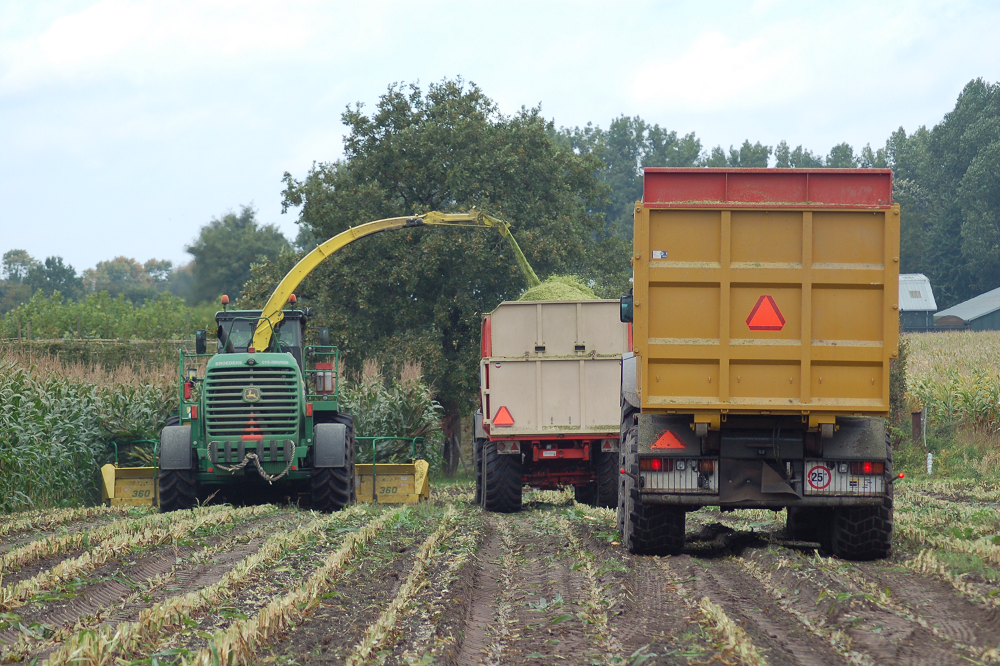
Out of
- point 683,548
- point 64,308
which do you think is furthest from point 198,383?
point 64,308

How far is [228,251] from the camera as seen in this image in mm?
38625

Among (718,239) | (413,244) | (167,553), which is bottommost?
(167,553)

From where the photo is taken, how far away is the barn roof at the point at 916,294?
71.6m

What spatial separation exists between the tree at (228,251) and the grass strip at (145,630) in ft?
75.4

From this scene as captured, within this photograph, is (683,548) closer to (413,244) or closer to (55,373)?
(55,373)

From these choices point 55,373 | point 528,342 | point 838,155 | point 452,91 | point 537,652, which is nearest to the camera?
point 537,652

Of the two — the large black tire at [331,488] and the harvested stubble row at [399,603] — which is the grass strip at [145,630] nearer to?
the harvested stubble row at [399,603]

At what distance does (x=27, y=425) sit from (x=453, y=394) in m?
13.2

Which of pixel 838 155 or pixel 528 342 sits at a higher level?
pixel 838 155

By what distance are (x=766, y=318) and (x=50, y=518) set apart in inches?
356

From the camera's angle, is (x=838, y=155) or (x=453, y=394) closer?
(x=453, y=394)

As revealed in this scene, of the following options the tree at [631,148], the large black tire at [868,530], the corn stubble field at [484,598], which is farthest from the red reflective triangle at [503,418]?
the tree at [631,148]

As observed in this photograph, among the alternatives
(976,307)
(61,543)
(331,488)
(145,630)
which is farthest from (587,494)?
(976,307)

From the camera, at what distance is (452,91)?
2908 cm
